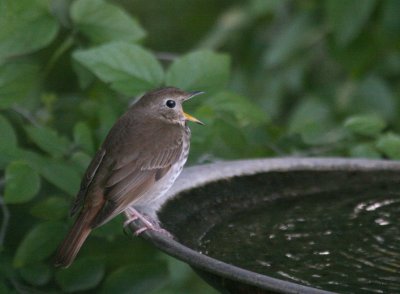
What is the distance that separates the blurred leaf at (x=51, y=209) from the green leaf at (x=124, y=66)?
1.60 feet

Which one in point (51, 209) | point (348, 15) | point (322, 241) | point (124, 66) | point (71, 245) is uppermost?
point (348, 15)

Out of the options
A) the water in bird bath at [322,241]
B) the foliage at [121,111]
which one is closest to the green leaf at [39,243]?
the foliage at [121,111]

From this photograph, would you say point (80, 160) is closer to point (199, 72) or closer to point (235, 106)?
point (199, 72)

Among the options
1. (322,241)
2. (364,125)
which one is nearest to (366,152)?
(364,125)

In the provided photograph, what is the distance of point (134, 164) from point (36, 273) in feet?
2.47

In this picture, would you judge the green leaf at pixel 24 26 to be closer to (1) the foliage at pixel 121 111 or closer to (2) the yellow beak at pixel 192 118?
(1) the foliage at pixel 121 111

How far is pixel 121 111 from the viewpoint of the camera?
435 cm

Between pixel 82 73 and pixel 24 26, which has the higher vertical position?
pixel 82 73

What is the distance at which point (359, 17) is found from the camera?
4.82 m

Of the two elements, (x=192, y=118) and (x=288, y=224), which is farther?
(x=192, y=118)

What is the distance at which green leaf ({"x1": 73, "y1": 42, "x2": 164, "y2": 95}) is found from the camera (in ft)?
12.9

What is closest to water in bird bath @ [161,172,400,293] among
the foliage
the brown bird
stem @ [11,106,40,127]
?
the brown bird

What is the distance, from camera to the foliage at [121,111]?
387 cm

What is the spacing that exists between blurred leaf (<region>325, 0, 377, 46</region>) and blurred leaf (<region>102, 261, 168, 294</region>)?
147 cm
